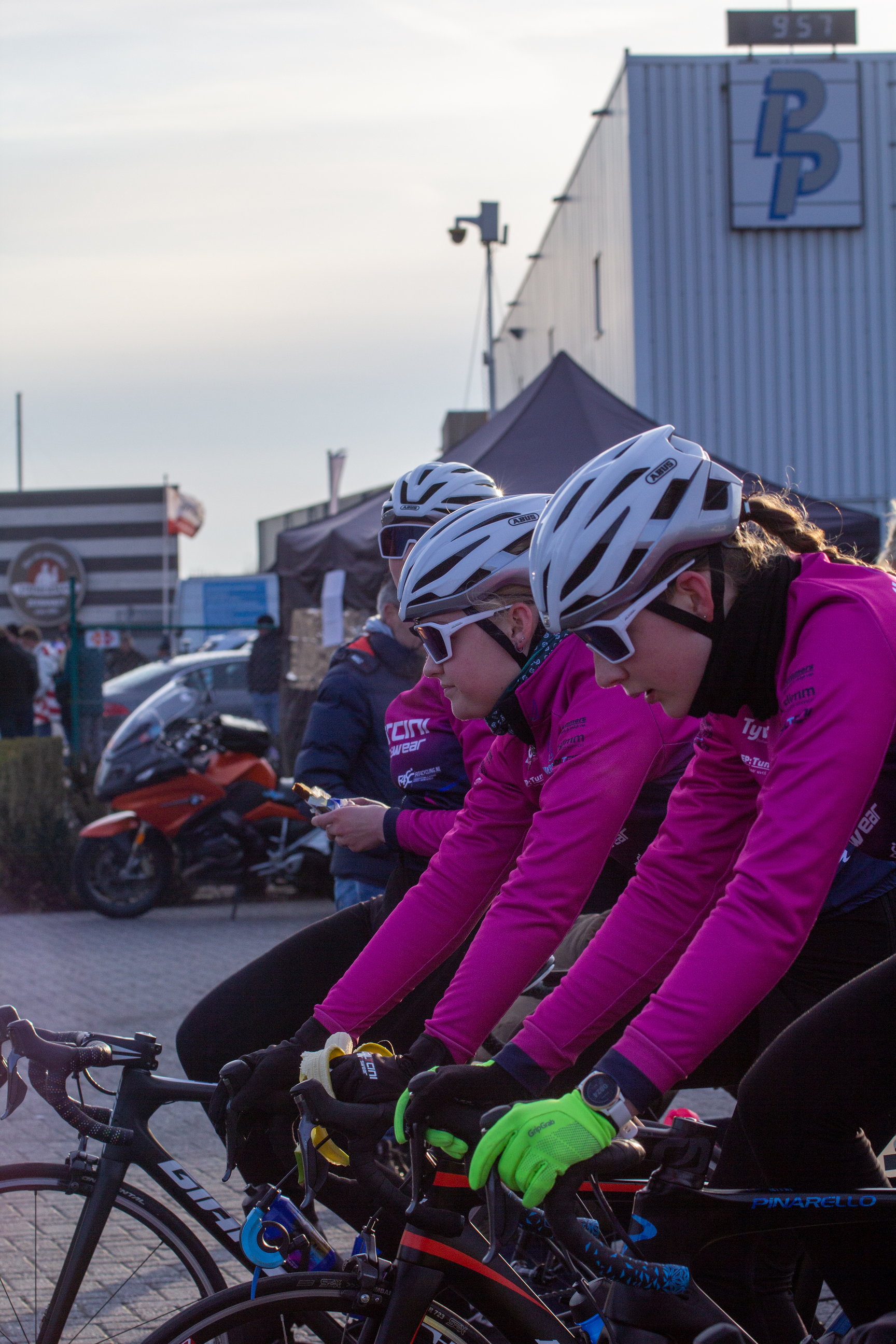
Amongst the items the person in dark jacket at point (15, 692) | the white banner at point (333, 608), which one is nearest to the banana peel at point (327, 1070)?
the white banner at point (333, 608)

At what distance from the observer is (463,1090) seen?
1870 mm

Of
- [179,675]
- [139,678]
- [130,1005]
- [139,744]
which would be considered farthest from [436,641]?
[139,678]

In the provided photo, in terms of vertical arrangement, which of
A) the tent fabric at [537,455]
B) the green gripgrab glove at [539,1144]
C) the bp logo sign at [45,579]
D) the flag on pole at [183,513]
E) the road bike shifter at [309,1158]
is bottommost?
the road bike shifter at [309,1158]

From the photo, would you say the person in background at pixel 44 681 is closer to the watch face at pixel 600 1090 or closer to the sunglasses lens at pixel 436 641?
the sunglasses lens at pixel 436 641

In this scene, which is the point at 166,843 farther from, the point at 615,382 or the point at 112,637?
the point at 615,382

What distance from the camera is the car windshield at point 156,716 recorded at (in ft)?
33.8

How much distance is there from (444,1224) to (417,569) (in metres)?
1.14

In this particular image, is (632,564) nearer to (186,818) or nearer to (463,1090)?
(463,1090)

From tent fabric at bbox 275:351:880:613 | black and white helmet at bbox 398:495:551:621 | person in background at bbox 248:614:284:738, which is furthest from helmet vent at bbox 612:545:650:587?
person in background at bbox 248:614:284:738

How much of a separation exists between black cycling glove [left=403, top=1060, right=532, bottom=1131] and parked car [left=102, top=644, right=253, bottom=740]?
10772 millimetres

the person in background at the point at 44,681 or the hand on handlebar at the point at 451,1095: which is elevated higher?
the person in background at the point at 44,681

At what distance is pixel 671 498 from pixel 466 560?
0.55m

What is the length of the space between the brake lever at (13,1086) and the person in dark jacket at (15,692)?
12.8 metres

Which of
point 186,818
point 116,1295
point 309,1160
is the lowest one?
point 116,1295
